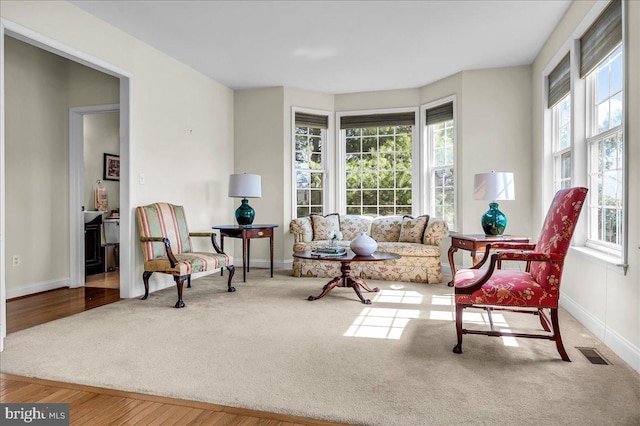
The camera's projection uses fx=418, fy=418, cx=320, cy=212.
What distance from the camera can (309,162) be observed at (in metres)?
6.60

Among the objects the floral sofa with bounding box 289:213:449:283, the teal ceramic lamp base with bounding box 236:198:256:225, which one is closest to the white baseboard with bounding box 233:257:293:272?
the floral sofa with bounding box 289:213:449:283

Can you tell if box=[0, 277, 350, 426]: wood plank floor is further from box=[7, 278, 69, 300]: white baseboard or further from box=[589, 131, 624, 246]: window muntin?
box=[589, 131, 624, 246]: window muntin

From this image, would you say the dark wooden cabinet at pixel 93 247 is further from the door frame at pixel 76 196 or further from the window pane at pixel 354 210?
the window pane at pixel 354 210

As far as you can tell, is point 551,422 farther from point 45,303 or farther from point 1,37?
point 45,303

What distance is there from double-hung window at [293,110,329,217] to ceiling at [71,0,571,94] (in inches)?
31.0

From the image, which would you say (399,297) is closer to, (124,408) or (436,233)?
(436,233)

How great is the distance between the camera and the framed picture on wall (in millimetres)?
6477

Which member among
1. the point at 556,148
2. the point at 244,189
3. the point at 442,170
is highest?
the point at 556,148

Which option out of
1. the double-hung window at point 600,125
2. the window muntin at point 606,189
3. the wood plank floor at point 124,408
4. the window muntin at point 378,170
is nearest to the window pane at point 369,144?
the window muntin at point 378,170

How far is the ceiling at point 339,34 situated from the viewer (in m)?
3.79

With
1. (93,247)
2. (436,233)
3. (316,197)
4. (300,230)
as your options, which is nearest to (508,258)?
(436,233)

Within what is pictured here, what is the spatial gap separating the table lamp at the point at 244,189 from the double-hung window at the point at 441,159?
A: 2.56 m

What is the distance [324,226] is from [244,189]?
1.25 meters

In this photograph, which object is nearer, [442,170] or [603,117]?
[603,117]
